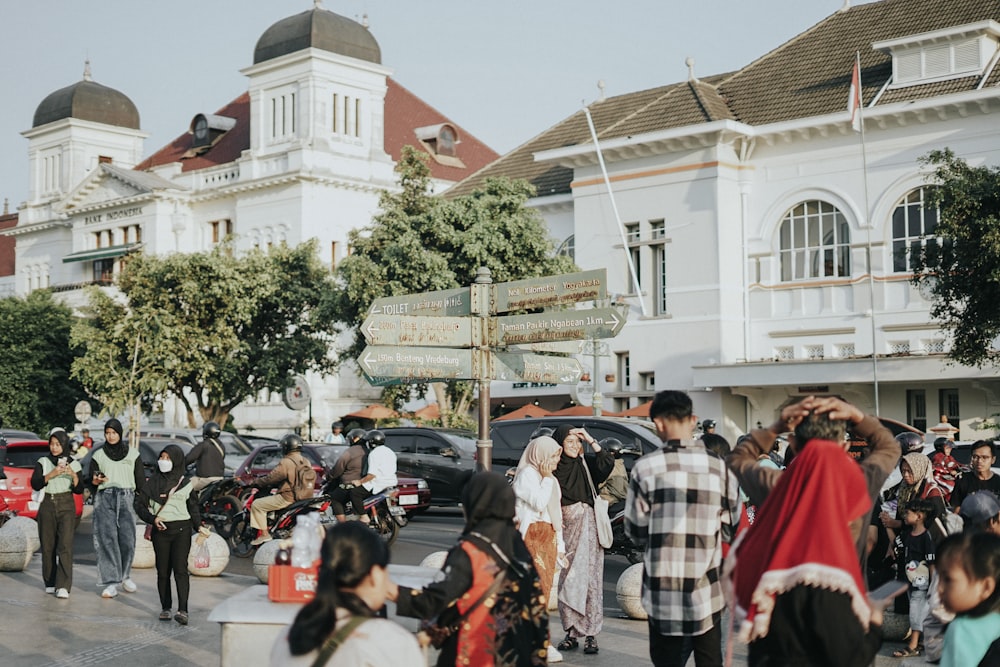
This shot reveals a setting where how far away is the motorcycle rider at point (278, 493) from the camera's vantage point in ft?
54.5

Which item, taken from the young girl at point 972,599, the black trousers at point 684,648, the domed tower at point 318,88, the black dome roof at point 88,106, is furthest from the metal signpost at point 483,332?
the black dome roof at point 88,106

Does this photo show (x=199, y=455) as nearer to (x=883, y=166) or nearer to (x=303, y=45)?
(x=883, y=166)

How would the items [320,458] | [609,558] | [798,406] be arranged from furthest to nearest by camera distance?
[320,458] → [609,558] → [798,406]

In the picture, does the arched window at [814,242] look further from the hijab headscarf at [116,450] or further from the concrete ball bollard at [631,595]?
the hijab headscarf at [116,450]

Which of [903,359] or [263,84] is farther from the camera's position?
[263,84]

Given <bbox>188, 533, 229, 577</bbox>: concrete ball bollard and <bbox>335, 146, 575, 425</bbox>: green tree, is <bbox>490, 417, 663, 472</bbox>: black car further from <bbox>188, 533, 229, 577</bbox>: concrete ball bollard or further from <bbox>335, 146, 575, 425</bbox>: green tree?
<bbox>335, 146, 575, 425</bbox>: green tree

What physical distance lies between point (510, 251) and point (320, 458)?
14.5m

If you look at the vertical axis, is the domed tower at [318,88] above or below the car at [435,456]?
above

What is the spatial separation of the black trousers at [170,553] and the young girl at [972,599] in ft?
26.4

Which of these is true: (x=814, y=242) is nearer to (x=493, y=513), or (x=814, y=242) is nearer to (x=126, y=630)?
(x=126, y=630)

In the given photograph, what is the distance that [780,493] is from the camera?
5.03m

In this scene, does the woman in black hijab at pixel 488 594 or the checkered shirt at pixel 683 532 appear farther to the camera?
the checkered shirt at pixel 683 532

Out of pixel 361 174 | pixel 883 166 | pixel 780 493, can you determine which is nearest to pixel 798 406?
pixel 780 493

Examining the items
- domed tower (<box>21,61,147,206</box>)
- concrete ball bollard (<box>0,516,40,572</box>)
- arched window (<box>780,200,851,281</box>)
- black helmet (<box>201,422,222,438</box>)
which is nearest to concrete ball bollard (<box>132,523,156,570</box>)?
concrete ball bollard (<box>0,516,40,572</box>)
